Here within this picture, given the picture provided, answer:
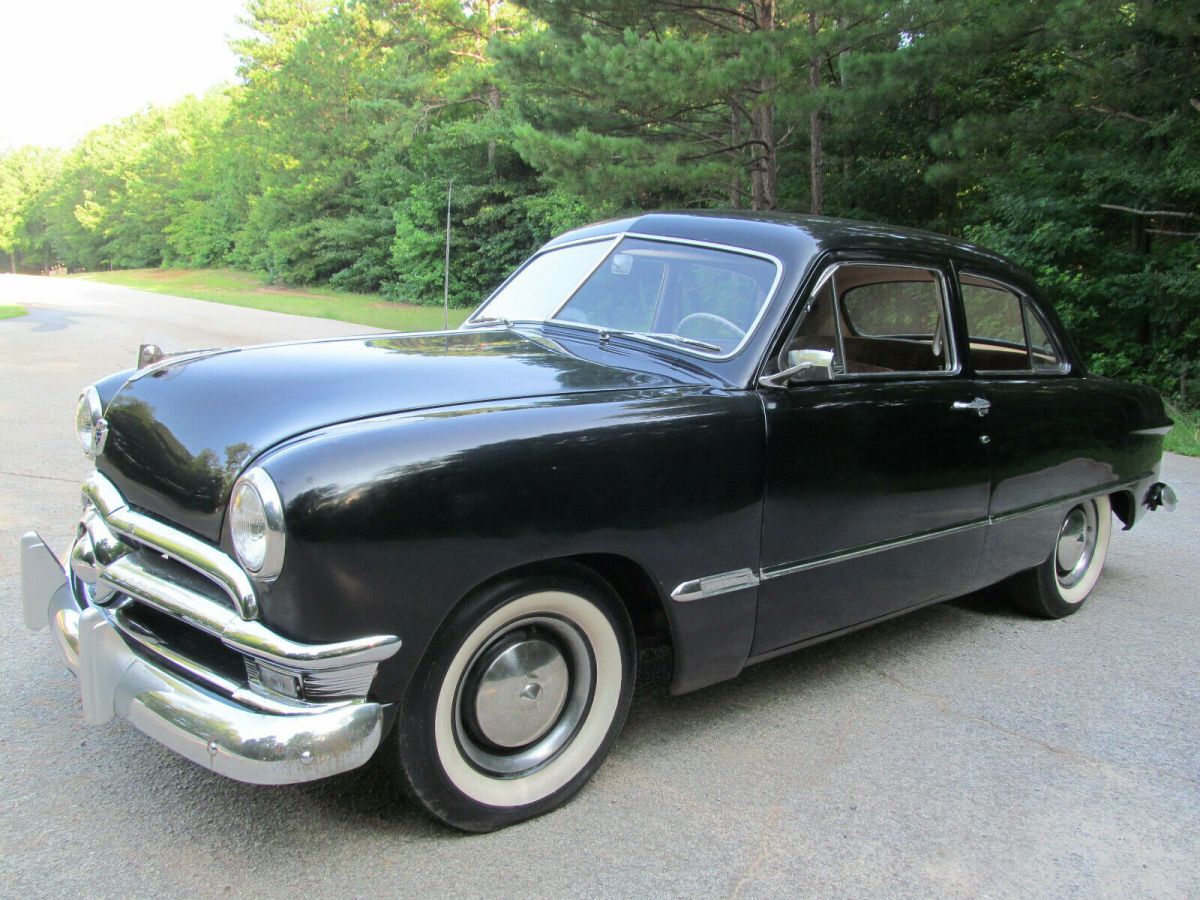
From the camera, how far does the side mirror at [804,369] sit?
111 inches

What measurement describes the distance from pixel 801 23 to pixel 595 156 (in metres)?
3.96

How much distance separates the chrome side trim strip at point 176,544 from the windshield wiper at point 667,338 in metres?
1.59

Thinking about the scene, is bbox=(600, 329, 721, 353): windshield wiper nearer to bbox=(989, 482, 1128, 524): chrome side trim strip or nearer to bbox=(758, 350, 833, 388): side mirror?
bbox=(758, 350, 833, 388): side mirror

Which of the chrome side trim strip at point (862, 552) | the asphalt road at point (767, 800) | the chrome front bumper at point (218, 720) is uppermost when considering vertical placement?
the chrome side trim strip at point (862, 552)

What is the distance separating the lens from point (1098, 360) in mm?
13914

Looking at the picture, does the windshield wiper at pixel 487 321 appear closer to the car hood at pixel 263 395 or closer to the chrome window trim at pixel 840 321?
the car hood at pixel 263 395

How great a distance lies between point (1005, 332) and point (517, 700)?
2923 mm

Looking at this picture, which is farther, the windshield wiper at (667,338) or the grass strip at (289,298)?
the grass strip at (289,298)

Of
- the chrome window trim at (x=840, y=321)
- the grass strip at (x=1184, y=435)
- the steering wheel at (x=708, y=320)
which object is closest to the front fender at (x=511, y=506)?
the steering wheel at (x=708, y=320)

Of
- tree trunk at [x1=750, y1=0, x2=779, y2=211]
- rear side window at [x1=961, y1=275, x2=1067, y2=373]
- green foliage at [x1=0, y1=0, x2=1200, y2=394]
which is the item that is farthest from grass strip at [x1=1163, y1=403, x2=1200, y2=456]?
tree trunk at [x1=750, y1=0, x2=779, y2=211]

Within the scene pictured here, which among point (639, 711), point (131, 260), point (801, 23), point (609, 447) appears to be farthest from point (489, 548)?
point (131, 260)

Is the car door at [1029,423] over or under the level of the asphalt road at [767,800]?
over

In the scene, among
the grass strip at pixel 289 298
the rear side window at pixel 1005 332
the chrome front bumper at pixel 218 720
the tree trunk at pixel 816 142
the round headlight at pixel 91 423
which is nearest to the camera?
the chrome front bumper at pixel 218 720

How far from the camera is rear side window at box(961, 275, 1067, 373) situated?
3908 millimetres
